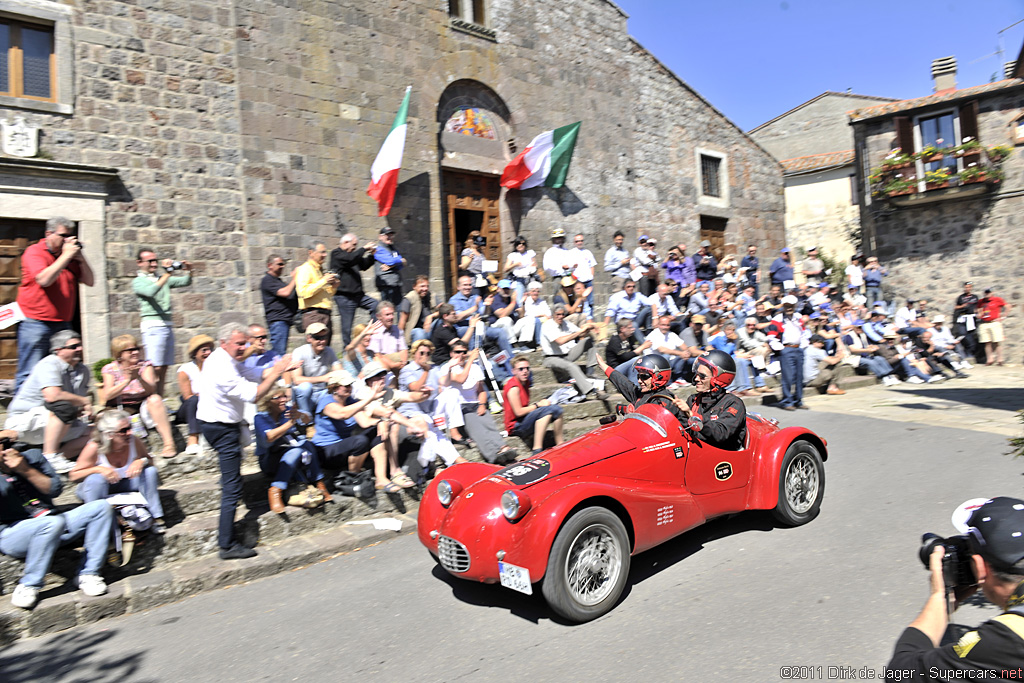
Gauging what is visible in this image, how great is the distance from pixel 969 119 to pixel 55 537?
22.0 m

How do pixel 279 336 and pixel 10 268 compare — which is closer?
pixel 10 268

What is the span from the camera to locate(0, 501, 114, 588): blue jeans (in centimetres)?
489

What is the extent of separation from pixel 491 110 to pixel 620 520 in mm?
11574

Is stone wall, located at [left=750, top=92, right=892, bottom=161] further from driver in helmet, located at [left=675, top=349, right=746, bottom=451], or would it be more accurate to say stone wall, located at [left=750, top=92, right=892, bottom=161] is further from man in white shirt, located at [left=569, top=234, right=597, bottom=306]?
driver in helmet, located at [left=675, top=349, right=746, bottom=451]

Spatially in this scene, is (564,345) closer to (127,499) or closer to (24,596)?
(127,499)

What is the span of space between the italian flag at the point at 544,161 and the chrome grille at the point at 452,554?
424 inches

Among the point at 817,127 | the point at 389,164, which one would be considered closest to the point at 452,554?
the point at 389,164

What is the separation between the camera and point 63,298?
6852mm

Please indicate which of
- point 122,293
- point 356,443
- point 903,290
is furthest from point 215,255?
point 903,290

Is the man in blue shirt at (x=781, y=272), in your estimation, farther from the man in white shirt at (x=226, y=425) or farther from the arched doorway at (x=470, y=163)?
the man in white shirt at (x=226, y=425)

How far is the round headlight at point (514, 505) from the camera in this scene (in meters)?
4.32

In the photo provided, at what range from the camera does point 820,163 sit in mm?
22391

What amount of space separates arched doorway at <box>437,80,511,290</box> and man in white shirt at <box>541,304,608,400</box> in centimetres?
352

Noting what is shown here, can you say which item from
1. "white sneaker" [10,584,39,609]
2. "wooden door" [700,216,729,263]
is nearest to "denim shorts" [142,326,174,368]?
"white sneaker" [10,584,39,609]
